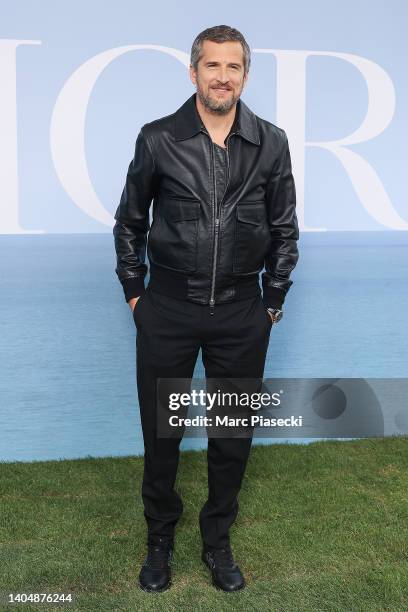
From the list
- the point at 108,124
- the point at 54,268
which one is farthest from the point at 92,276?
the point at 108,124

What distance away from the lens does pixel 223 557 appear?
8.57 ft

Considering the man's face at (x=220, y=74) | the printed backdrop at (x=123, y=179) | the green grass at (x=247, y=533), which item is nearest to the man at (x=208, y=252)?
the man's face at (x=220, y=74)

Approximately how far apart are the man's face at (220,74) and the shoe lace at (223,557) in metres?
1.35

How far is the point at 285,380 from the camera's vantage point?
427 cm

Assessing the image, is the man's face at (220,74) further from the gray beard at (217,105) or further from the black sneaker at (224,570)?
the black sneaker at (224,570)

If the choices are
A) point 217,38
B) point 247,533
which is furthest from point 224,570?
point 217,38

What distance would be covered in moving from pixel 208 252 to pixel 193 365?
1.19 feet

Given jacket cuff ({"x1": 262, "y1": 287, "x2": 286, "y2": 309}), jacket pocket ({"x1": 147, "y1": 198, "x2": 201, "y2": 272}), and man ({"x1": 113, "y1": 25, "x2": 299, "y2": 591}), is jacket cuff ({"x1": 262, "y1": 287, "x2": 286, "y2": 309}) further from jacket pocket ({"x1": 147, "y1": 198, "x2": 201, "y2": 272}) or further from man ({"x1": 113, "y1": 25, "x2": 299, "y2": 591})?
jacket pocket ({"x1": 147, "y1": 198, "x2": 201, "y2": 272})

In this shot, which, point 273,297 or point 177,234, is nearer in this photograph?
point 177,234

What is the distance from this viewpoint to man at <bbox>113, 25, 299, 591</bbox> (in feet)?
7.79

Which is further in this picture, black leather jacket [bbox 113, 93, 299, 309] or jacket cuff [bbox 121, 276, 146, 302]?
jacket cuff [bbox 121, 276, 146, 302]

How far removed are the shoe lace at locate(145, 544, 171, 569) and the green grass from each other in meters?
0.09

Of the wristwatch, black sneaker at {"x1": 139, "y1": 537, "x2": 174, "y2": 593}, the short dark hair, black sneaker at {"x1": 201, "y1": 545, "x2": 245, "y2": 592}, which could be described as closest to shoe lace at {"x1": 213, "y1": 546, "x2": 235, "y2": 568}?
black sneaker at {"x1": 201, "y1": 545, "x2": 245, "y2": 592}

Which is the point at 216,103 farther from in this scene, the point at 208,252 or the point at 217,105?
the point at 208,252
